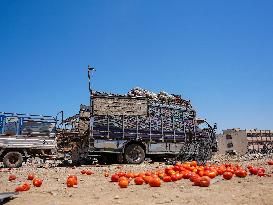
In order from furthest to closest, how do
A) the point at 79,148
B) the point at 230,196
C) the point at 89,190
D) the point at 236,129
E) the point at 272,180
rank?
the point at 236,129
the point at 79,148
the point at 272,180
the point at 89,190
the point at 230,196

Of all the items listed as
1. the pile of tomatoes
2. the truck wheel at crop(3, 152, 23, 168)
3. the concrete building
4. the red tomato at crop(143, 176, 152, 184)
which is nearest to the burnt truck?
the truck wheel at crop(3, 152, 23, 168)

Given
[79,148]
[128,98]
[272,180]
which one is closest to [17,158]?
[79,148]

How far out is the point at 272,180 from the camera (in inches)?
293

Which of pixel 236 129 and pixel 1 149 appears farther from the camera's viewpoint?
pixel 236 129

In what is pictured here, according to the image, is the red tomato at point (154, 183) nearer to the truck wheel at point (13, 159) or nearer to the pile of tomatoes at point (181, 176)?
the pile of tomatoes at point (181, 176)

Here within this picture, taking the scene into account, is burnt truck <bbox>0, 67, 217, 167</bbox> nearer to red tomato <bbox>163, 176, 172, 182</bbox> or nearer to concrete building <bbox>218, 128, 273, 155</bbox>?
red tomato <bbox>163, 176, 172, 182</bbox>

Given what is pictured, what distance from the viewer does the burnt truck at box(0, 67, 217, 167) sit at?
15.2 meters

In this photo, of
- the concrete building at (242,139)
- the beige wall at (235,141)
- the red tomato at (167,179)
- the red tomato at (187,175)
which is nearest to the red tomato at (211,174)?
the red tomato at (187,175)

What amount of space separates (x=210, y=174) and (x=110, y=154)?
850cm

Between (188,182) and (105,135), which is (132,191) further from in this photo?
(105,135)

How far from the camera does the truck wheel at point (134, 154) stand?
15.3 meters

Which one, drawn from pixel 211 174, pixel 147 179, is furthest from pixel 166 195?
pixel 211 174

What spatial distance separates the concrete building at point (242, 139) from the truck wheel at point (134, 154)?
62.2 m

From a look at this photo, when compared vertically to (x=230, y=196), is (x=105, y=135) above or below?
above
